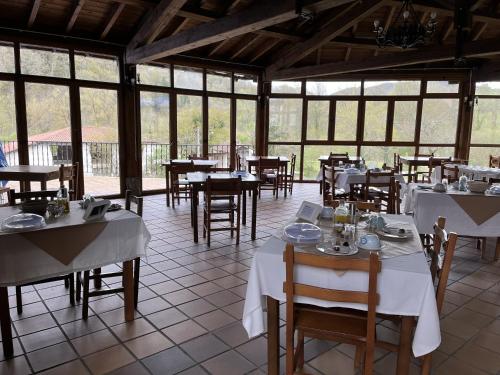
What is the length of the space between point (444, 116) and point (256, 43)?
466cm

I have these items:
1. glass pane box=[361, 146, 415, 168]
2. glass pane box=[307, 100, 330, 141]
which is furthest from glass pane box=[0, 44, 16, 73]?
glass pane box=[361, 146, 415, 168]

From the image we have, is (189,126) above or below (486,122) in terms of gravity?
below

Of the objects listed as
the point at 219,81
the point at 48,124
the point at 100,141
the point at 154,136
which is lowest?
the point at 100,141

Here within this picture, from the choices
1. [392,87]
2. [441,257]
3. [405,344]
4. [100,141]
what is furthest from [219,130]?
[405,344]

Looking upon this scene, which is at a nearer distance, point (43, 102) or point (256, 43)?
point (43, 102)

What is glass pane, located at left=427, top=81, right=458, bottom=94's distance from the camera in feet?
28.6

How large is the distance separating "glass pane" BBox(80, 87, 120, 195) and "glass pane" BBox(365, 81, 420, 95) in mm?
5689

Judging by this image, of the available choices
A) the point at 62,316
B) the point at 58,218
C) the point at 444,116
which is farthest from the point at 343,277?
the point at 444,116

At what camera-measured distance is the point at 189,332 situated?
8.22 feet

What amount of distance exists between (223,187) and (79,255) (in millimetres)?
2059

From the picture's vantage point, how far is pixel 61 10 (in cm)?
583

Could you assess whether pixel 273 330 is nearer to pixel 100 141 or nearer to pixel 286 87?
pixel 100 141

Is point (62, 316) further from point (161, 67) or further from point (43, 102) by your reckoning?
point (161, 67)

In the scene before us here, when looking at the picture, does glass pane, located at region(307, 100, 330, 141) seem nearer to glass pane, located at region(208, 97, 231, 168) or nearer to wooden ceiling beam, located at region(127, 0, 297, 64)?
glass pane, located at region(208, 97, 231, 168)
